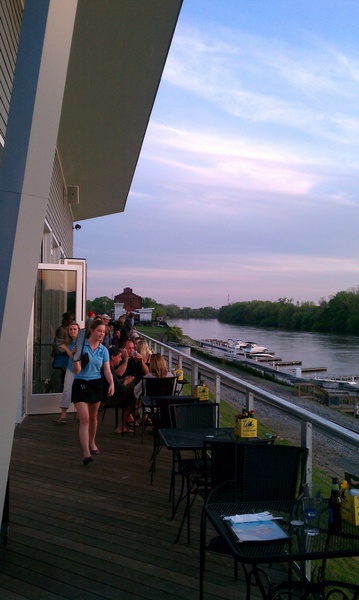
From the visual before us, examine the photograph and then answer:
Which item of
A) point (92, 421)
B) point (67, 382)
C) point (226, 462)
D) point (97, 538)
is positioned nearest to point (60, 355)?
point (67, 382)

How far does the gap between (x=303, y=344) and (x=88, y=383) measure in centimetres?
6095

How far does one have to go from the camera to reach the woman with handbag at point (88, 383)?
4977 millimetres

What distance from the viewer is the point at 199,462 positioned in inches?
141

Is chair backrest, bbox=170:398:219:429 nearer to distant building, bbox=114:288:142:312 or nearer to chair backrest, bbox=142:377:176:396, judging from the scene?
chair backrest, bbox=142:377:176:396

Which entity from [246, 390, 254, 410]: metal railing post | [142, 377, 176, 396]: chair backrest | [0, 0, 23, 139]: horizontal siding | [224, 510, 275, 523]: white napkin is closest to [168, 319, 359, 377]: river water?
[142, 377, 176, 396]: chair backrest

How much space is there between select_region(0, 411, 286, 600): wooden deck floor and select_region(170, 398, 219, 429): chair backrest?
579mm

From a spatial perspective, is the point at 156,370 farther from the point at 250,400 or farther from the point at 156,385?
the point at 250,400

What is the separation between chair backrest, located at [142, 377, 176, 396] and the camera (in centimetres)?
586

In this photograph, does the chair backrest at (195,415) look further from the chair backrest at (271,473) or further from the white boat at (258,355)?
the white boat at (258,355)

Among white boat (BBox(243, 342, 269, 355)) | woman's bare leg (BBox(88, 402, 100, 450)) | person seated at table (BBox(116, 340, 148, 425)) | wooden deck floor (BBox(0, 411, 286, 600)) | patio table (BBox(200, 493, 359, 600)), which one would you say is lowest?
white boat (BBox(243, 342, 269, 355))

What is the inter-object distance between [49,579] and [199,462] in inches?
45.3

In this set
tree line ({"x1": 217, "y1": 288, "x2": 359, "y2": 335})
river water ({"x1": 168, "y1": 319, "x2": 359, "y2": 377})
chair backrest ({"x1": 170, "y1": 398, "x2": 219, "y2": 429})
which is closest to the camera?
chair backrest ({"x1": 170, "y1": 398, "x2": 219, "y2": 429})

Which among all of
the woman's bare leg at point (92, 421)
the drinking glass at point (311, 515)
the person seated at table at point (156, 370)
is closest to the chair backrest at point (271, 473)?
the drinking glass at point (311, 515)

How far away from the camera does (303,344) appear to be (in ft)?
210
